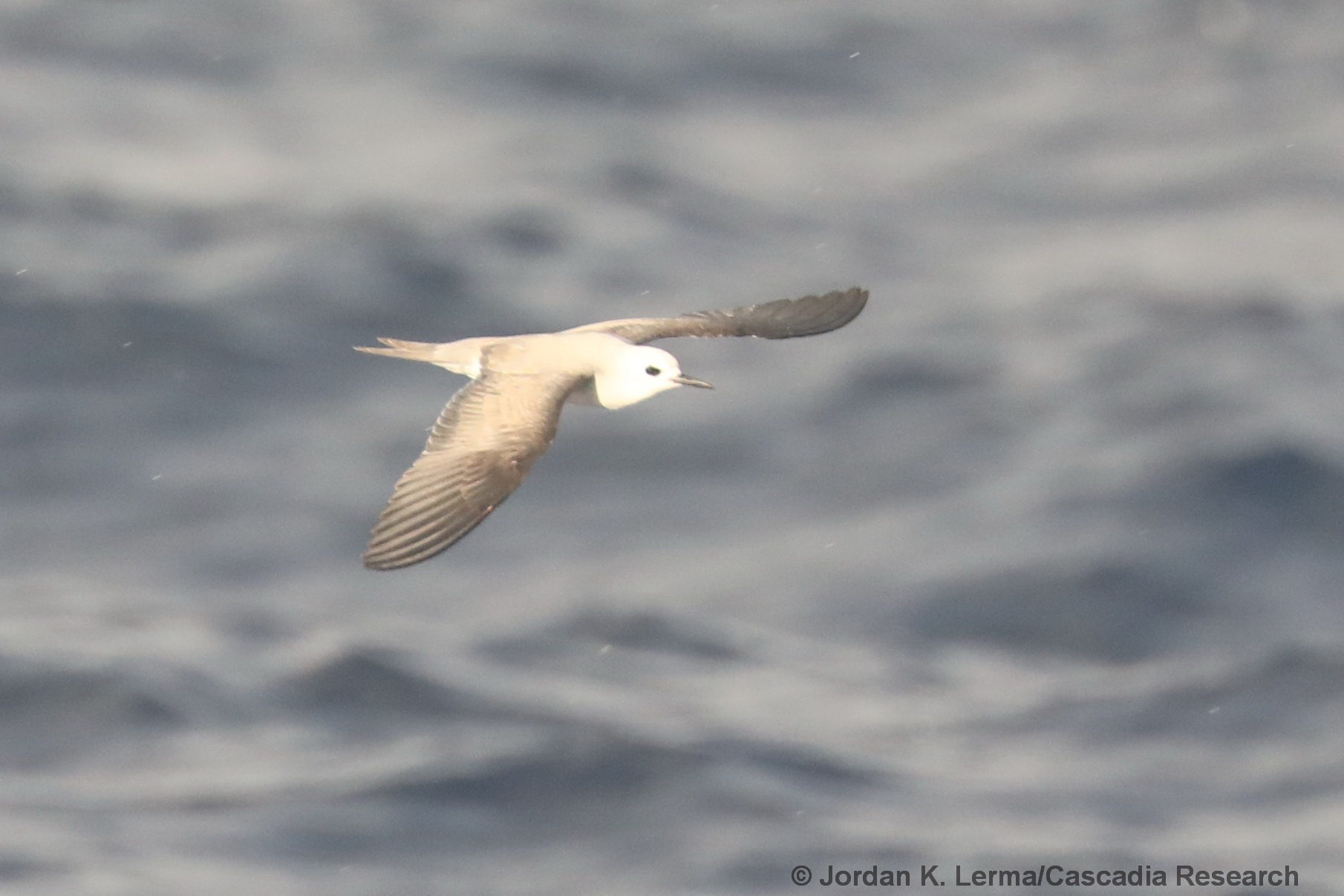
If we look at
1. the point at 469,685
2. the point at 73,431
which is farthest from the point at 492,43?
the point at 469,685

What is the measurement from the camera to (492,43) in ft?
80.6

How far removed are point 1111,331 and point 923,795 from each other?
7.78 meters

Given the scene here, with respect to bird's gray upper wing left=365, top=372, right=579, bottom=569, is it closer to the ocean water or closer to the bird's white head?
the bird's white head

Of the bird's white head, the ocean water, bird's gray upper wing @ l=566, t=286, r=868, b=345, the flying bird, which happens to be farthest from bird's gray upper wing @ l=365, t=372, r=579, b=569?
the ocean water

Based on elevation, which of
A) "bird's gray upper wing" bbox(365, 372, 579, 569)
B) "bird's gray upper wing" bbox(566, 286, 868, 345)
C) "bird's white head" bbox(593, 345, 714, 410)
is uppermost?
"bird's gray upper wing" bbox(566, 286, 868, 345)

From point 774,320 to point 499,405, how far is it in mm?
2542

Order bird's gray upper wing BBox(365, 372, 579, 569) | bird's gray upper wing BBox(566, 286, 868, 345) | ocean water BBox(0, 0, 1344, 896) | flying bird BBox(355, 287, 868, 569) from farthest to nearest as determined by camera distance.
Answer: ocean water BBox(0, 0, 1344, 896), bird's gray upper wing BBox(566, 286, 868, 345), flying bird BBox(355, 287, 868, 569), bird's gray upper wing BBox(365, 372, 579, 569)

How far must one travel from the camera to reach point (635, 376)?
1146 centimetres

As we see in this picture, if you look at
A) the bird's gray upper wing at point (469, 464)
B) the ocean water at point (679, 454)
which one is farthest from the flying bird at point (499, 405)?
the ocean water at point (679, 454)

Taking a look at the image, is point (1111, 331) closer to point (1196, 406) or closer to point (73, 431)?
point (1196, 406)

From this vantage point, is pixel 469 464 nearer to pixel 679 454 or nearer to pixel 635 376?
pixel 635 376

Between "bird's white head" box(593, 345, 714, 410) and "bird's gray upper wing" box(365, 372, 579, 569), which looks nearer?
"bird's gray upper wing" box(365, 372, 579, 569)

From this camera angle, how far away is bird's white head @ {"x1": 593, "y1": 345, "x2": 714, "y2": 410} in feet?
37.6

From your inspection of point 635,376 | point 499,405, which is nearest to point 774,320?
point 635,376
